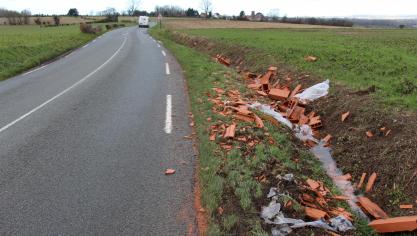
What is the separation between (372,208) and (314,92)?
5594 millimetres

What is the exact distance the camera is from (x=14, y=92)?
1267 cm

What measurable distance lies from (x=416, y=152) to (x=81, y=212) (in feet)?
17.0

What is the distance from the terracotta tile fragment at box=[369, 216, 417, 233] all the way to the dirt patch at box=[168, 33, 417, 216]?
0.54 m

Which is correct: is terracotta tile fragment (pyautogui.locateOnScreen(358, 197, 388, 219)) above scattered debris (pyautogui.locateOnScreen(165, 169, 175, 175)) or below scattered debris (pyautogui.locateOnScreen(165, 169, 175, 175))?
below

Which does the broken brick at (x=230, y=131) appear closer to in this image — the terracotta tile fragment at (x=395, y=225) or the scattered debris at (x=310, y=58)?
the terracotta tile fragment at (x=395, y=225)

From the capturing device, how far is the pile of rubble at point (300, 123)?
483cm

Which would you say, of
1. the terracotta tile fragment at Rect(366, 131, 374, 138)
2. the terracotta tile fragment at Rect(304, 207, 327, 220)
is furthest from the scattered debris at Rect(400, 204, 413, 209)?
the terracotta tile fragment at Rect(366, 131, 374, 138)

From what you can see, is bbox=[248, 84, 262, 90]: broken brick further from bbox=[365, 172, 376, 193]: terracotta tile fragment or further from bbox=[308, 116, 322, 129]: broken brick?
bbox=[365, 172, 376, 193]: terracotta tile fragment

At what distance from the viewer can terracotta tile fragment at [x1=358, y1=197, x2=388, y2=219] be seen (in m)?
5.21

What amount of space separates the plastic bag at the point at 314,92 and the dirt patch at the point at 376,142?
0.22 meters

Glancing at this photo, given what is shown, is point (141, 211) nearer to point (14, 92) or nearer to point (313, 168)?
point (313, 168)

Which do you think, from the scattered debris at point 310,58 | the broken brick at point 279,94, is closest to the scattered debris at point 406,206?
the broken brick at point 279,94

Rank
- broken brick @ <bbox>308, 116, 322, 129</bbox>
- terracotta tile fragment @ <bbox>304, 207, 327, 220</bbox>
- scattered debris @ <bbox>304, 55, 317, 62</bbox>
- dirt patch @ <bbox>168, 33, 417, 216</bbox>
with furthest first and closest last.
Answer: scattered debris @ <bbox>304, 55, 317, 62</bbox>, broken brick @ <bbox>308, 116, 322, 129</bbox>, dirt patch @ <bbox>168, 33, 417, 216</bbox>, terracotta tile fragment @ <bbox>304, 207, 327, 220</bbox>

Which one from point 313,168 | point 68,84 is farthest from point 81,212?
point 68,84
